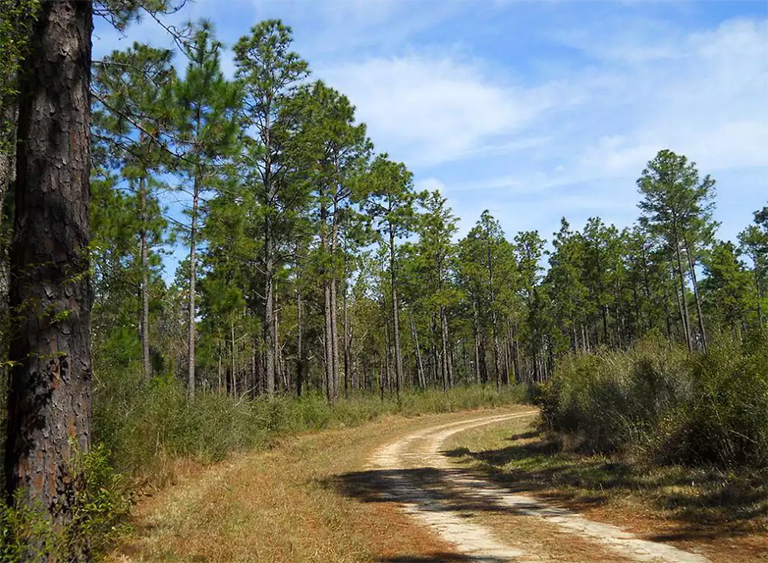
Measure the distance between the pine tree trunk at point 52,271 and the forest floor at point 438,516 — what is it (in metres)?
2.28

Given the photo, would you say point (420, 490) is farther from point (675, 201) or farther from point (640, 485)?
point (675, 201)

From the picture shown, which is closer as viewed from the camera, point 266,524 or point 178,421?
point 266,524

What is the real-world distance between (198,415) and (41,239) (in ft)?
31.4

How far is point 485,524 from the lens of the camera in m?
7.91

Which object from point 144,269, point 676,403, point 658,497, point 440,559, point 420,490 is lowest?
point 420,490

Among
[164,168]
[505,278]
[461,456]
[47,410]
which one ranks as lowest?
[461,456]

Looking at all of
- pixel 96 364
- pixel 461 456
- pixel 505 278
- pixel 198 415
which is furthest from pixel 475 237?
pixel 96 364

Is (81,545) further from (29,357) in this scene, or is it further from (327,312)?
(327,312)

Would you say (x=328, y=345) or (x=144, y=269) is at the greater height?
(x=144, y=269)

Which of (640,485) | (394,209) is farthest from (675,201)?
(640,485)

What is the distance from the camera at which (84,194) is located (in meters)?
5.00

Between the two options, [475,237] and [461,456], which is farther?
[475,237]

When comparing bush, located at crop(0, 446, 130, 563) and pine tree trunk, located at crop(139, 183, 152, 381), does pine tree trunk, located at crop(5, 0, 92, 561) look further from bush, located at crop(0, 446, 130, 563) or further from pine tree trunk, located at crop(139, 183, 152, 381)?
pine tree trunk, located at crop(139, 183, 152, 381)

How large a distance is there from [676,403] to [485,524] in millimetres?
6717
